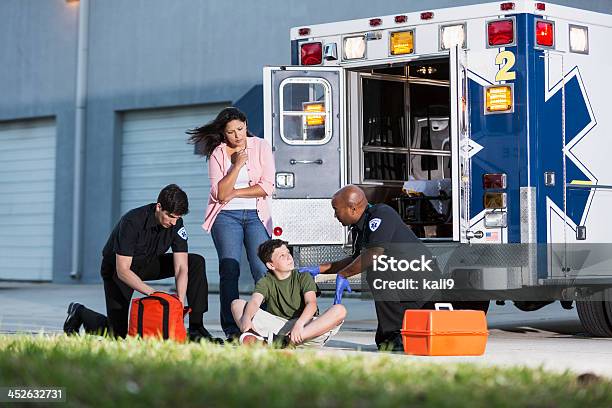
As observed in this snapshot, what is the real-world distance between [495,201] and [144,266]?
114 inches

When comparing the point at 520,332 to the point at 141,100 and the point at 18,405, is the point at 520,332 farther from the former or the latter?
the point at 141,100

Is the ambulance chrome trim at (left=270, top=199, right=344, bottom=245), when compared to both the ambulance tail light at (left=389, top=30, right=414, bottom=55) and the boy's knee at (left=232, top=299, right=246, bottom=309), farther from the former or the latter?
the boy's knee at (left=232, top=299, right=246, bottom=309)

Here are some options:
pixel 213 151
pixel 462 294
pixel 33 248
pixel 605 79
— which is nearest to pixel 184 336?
pixel 213 151

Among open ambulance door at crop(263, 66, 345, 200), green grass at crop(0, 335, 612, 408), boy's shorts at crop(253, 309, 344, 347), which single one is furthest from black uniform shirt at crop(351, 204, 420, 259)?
open ambulance door at crop(263, 66, 345, 200)

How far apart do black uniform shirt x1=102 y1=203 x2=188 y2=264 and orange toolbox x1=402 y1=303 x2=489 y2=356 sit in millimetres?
1792

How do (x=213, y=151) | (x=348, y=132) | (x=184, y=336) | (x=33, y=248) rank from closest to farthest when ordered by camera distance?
(x=184, y=336), (x=213, y=151), (x=348, y=132), (x=33, y=248)

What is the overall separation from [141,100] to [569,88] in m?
14.2

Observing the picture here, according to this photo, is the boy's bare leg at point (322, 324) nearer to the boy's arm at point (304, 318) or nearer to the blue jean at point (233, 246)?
the boy's arm at point (304, 318)

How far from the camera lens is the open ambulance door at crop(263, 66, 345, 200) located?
36.9 ft

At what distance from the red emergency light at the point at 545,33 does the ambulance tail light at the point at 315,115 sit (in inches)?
80.6

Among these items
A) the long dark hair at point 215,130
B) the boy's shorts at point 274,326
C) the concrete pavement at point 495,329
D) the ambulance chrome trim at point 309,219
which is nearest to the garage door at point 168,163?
the concrete pavement at point 495,329

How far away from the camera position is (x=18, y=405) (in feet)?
17.3

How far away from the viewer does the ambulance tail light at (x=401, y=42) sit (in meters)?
11.0

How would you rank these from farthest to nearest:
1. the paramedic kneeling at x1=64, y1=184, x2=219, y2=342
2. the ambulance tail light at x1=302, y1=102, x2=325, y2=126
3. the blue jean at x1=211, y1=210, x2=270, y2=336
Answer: the ambulance tail light at x1=302, y1=102, x2=325, y2=126, the blue jean at x1=211, y1=210, x2=270, y2=336, the paramedic kneeling at x1=64, y1=184, x2=219, y2=342
